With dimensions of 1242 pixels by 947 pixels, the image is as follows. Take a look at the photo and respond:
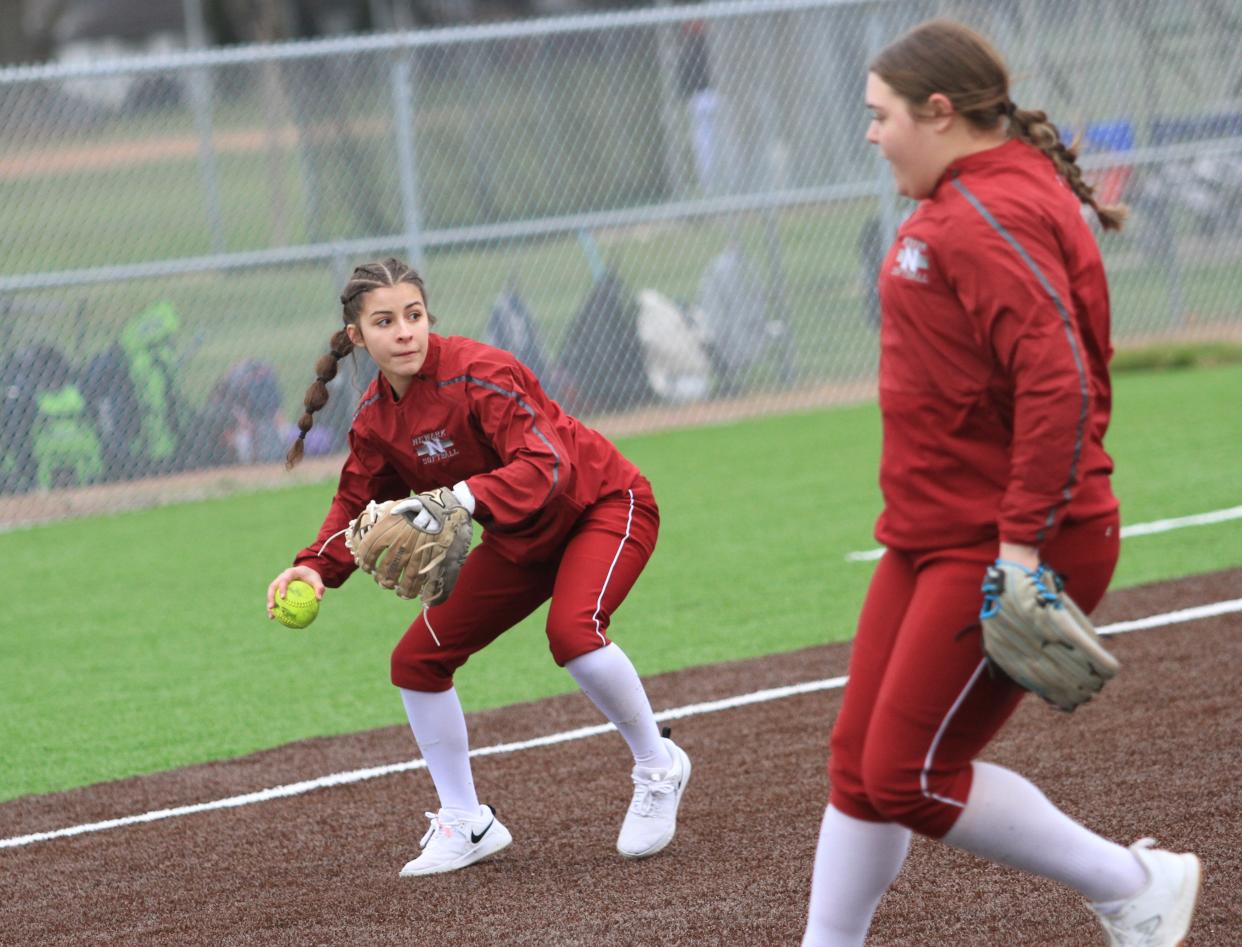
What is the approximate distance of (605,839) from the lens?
4633mm

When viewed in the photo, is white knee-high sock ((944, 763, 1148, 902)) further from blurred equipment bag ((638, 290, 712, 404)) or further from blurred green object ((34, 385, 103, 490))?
blurred equipment bag ((638, 290, 712, 404))

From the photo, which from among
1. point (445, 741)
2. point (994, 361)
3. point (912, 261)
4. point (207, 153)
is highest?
point (912, 261)

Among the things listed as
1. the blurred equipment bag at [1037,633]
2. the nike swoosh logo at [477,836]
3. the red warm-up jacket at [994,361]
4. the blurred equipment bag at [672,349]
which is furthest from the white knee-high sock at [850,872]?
the blurred equipment bag at [672,349]

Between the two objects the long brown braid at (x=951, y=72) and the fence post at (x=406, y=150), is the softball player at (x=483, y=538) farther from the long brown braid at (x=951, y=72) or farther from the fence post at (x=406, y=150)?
the fence post at (x=406, y=150)

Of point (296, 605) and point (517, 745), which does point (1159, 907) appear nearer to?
point (296, 605)

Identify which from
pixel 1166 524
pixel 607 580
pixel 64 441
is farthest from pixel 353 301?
pixel 64 441

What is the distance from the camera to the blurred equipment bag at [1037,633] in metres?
2.86

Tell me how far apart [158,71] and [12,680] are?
16.8ft

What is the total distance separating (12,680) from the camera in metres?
7.16

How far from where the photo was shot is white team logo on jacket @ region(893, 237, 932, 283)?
295 centimetres

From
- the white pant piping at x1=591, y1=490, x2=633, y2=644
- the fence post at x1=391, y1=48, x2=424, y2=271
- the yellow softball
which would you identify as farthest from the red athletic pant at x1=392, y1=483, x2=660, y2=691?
the fence post at x1=391, y1=48, x2=424, y2=271

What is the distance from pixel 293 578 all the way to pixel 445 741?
604 mm

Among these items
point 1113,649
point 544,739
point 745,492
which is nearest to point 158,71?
point 745,492

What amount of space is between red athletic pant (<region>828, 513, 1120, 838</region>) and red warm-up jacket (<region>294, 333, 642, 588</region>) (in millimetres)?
1311
